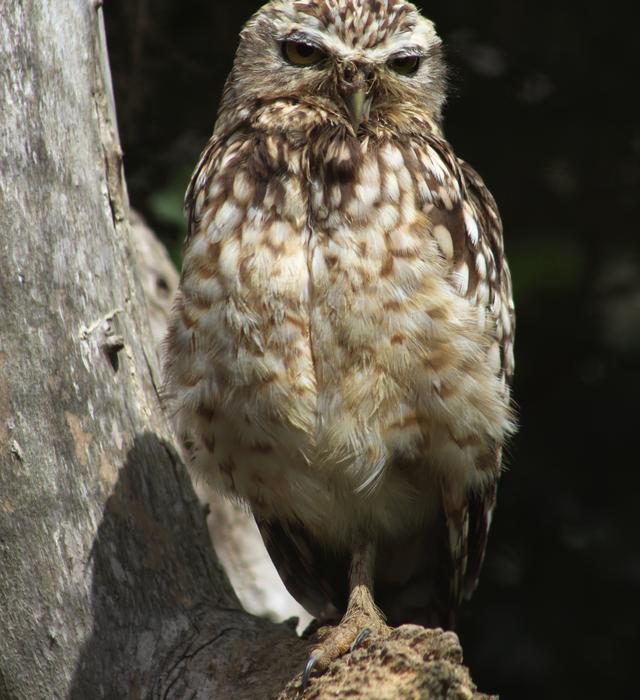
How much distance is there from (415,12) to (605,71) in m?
1.53

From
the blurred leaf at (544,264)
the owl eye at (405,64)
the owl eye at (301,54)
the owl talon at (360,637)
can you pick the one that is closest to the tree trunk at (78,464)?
the owl talon at (360,637)

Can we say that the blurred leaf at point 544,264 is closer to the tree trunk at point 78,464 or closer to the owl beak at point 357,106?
the owl beak at point 357,106

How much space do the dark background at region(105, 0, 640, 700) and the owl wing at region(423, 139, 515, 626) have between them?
2.69ft

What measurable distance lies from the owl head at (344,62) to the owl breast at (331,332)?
4.7 inches

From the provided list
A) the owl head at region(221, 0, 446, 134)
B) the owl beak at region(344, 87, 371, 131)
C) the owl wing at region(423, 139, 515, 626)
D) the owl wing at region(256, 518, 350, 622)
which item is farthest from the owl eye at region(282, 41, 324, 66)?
the owl wing at region(256, 518, 350, 622)

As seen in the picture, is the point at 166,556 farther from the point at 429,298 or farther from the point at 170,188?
the point at 170,188

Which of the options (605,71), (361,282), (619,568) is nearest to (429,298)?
(361,282)

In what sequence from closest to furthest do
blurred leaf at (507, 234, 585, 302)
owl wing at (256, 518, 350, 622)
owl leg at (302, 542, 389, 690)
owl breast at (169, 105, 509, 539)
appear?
owl leg at (302, 542, 389, 690) < owl breast at (169, 105, 509, 539) < owl wing at (256, 518, 350, 622) < blurred leaf at (507, 234, 585, 302)

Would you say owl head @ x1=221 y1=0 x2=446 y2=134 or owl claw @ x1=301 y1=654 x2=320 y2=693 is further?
owl head @ x1=221 y1=0 x2=446 y2=134

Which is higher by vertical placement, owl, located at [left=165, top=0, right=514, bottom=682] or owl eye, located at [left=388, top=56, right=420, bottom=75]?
owl eye, located at [left=388, top=56, right=420, bottom=75]

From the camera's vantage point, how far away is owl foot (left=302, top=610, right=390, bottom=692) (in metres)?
2.69

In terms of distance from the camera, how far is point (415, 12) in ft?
10.9

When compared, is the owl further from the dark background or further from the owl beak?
the dark background

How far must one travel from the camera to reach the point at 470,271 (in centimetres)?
309
